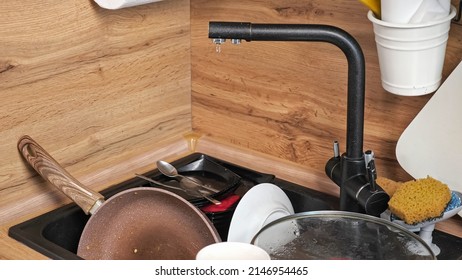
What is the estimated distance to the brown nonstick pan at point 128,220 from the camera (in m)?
1.49

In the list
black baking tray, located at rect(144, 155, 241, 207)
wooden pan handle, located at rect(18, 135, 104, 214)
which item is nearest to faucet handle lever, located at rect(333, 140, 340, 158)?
black baking tray, located at rect(144, 155, 241, 207)

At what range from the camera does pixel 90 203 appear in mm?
1503

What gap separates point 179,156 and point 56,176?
387 mm

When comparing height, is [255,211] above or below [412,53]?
below

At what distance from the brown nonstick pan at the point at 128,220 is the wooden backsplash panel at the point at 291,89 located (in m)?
0.35

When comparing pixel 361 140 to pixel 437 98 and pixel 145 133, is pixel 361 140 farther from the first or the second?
pixel 145 133

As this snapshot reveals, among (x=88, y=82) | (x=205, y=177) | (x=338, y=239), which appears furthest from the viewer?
(x=205, y=177)

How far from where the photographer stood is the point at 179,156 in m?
1.83

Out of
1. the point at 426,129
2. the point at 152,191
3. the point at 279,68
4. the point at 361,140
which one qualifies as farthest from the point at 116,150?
the point at 426,129

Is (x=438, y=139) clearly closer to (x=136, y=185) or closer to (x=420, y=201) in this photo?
(x=420, y=201)

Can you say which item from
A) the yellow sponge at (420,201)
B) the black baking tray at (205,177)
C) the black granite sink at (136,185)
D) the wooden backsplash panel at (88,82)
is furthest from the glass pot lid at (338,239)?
the wooden backsplash panel at (88,82)

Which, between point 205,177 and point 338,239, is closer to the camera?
point 338,239

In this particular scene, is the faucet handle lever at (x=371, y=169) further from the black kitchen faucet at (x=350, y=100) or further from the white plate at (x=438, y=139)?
the white plate at (x=438, y=139)

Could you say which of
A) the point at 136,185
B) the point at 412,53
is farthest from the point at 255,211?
the point at 412,53
